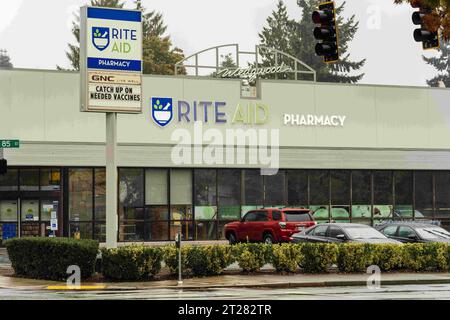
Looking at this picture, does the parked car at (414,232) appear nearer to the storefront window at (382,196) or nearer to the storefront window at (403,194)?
the storefront window at (382,196)

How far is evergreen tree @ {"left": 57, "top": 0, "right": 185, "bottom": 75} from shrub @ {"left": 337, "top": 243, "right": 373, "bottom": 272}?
5916 cm

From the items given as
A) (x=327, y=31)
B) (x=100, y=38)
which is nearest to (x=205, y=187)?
(x=100, y=38)

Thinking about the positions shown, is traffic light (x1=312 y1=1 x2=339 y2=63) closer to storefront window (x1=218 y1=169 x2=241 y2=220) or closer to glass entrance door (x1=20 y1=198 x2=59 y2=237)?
glass entrance door (x1=20 y1=198 x2=59 y2=237)

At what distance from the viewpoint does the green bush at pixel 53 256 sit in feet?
80.9

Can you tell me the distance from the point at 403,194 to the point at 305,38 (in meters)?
50.7

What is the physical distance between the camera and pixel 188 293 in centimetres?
2175

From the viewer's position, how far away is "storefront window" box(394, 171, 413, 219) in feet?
161

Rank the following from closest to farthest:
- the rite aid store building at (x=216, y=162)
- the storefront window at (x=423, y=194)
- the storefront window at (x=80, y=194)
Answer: the rite aid store building at (x=216, y=162)
the storefront window at (x=80, y=194)
the storefront window at (x=423, y=194)

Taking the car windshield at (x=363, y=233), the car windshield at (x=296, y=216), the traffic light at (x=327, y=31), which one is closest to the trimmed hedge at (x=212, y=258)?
the car windshield at (x=363, y=233)

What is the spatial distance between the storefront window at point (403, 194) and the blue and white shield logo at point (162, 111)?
13.3 meters

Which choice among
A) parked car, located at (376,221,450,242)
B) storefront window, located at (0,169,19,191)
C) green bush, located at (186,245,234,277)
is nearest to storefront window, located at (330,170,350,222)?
parked car, located at (376,221,450,242)

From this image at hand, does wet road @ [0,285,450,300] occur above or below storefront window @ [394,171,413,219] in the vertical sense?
below
